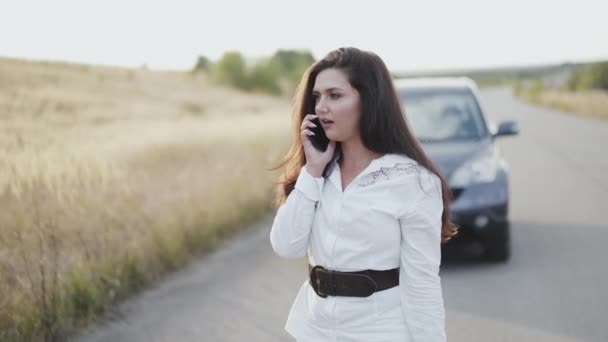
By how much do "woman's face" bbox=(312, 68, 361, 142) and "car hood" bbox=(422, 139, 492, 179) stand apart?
447cm

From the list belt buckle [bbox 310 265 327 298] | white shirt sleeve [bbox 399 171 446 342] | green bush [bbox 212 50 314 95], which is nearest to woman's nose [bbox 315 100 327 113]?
white shirt sleeve [bbox 399 171 446 342]

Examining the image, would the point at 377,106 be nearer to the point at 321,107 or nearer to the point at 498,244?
the point at 321,107

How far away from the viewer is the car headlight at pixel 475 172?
6953 mm

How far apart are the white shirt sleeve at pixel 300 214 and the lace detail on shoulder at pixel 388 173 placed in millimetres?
165

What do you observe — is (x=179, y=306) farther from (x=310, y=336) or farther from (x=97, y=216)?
(x=310, y=336)

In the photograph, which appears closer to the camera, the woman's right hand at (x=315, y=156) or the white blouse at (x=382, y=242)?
the white blouse at (x=382, y=242)

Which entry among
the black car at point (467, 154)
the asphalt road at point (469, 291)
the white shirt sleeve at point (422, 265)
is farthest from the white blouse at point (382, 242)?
the black car at point (467, 154)

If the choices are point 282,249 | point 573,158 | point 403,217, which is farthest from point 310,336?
point 573,158

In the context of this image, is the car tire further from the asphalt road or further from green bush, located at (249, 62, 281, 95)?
green bush, located at (249, 62, 281, 95)

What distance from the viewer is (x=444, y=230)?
283 centimetres

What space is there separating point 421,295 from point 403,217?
25 cm

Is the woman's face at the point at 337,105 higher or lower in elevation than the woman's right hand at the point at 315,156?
higher

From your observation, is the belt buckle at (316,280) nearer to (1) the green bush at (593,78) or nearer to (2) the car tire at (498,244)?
(2) the car tire at (498,244)

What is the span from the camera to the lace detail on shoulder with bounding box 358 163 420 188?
2.43 metres
